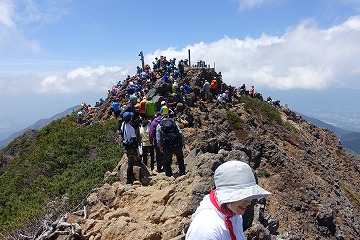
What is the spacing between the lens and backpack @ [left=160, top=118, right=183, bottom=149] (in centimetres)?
1166

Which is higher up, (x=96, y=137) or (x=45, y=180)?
(x=96, y=137)

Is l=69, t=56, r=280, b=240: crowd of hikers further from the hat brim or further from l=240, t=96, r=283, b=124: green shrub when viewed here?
l=240, t=96, r=283, b=124: green shrub

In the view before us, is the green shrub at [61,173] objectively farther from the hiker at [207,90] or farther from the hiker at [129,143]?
the hiker at [207,90]

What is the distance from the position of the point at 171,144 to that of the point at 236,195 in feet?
27.5

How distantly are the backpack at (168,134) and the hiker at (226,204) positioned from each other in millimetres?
8091

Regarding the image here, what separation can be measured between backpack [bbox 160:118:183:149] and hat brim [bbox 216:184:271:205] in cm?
823

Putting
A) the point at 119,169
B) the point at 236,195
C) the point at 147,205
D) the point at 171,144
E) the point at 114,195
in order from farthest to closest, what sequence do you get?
the point at 119,169 < the point at 171,144 < the point at 114,195 < the point at 147,205 < the point at 236,195

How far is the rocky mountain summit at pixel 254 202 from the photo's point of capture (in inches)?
327

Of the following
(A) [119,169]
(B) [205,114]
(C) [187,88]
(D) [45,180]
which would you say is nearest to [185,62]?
(C) [187,88]

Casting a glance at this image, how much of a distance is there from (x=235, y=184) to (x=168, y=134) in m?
8.28

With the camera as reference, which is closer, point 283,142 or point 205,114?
point 205,114

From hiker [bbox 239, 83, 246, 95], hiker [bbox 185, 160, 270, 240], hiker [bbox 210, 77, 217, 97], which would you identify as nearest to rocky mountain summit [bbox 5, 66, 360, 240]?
hiker [bbox 210, 77, 217, 97]

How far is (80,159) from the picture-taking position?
22031mm

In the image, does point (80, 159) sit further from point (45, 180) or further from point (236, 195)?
point (236, 195)
